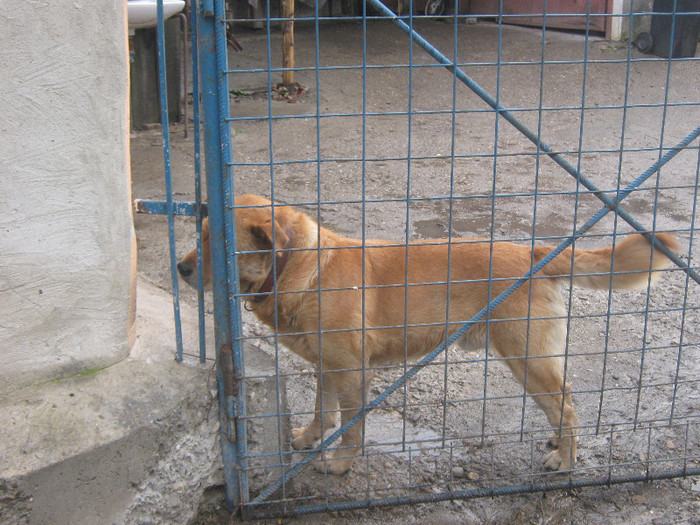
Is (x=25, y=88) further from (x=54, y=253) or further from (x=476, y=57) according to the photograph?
(x=476, y=57)

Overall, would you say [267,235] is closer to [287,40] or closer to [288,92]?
[287,40]

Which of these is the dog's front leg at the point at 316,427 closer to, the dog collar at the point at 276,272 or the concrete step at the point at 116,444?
the concrete step at the point at 116,444

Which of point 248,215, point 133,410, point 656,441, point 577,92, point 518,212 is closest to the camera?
point 133,410

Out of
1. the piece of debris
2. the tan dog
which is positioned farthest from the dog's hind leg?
the piece of debris

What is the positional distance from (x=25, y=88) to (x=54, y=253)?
2.07 ft

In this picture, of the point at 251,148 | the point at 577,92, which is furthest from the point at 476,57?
the point at 251,148

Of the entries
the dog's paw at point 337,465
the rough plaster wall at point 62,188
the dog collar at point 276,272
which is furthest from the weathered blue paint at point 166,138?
the dog's paw at point 337,465

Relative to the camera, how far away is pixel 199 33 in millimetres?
2492

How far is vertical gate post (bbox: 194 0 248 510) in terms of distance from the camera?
2.48 metres

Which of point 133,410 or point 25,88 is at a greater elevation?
point 25,88

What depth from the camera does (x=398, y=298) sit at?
343cm

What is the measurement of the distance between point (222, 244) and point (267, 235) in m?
0.37

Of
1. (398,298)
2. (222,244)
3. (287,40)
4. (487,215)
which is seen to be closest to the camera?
(222,244)

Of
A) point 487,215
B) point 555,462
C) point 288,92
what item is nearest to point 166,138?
point 555,462
